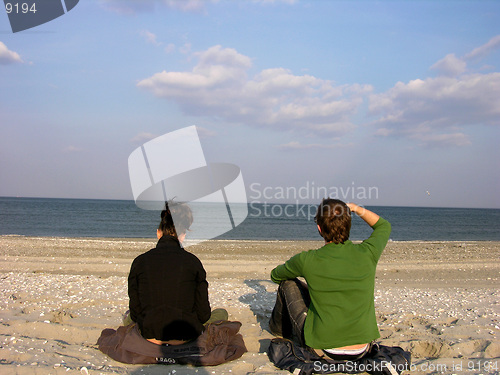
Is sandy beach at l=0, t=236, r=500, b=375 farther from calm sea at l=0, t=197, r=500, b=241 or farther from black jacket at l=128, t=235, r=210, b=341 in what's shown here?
calm sea at l=0, t=197, r=500, b=241

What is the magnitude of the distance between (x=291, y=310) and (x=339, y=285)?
2.47 feet

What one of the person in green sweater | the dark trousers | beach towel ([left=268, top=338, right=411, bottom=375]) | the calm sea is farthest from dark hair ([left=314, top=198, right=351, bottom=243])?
the calm sea

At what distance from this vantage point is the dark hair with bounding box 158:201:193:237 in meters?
3.66

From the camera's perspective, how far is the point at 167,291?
3.57m

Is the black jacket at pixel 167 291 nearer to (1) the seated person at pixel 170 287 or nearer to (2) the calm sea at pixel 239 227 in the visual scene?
(1) the seated person at pixel 170 287

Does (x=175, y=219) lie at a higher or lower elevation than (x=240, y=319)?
higher

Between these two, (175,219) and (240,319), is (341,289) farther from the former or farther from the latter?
(240,319)

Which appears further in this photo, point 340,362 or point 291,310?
point 291,310

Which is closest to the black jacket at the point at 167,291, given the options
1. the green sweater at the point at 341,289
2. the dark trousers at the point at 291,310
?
the dark trousers at the point at 291,310

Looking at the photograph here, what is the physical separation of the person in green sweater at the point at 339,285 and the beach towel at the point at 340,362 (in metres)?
0.06

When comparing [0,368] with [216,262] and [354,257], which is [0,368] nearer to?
[354,257]

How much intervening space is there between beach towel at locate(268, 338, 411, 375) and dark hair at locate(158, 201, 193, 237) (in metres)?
1.43

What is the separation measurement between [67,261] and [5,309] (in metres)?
6.76

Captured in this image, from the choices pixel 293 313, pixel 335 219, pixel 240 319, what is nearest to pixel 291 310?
pixel 293 313
